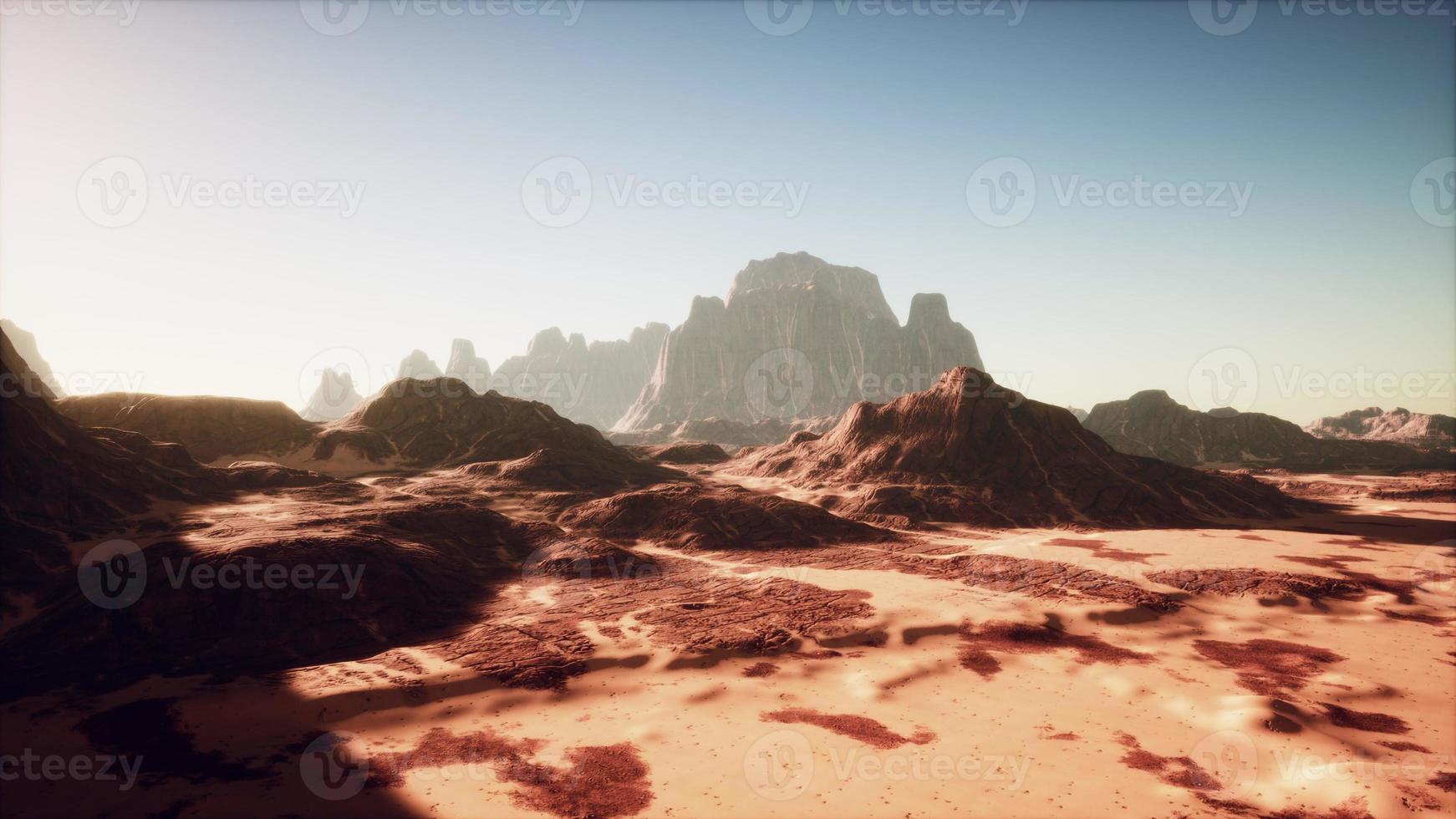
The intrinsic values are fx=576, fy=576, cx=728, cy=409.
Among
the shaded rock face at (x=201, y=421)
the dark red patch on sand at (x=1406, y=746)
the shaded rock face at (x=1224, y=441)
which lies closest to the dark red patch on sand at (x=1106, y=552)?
the dark red patch on sand at (x=1406, y=746)

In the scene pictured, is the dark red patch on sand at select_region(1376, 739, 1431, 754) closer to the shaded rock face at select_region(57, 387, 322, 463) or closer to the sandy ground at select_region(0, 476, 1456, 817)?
the sandy ground at select_region(0, 476, 1456, 817)

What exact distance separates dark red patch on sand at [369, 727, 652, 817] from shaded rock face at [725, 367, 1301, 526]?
5959 centimetres

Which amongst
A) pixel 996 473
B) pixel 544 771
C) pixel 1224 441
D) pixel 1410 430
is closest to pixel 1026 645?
pixel 544 771

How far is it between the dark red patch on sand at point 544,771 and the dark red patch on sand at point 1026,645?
21.1 metres

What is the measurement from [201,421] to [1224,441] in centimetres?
23922

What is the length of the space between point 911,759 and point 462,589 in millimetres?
38487

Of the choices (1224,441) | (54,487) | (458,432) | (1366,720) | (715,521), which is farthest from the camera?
(1224,441)

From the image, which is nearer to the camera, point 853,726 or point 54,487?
point 853,726

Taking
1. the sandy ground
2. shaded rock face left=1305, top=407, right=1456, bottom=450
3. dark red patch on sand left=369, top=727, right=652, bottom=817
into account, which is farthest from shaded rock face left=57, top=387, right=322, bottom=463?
shaded rock face left=1305, top=407, right=1456, bottom=450

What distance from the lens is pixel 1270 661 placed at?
3453 cm

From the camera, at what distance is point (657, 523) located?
7131cm

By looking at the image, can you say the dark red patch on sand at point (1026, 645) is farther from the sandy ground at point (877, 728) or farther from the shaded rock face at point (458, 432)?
the shaded rock face at point (458, 432)

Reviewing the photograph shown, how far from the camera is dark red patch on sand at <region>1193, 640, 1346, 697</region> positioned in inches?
1228

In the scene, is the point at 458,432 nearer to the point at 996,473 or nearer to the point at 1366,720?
the point at 996,473
